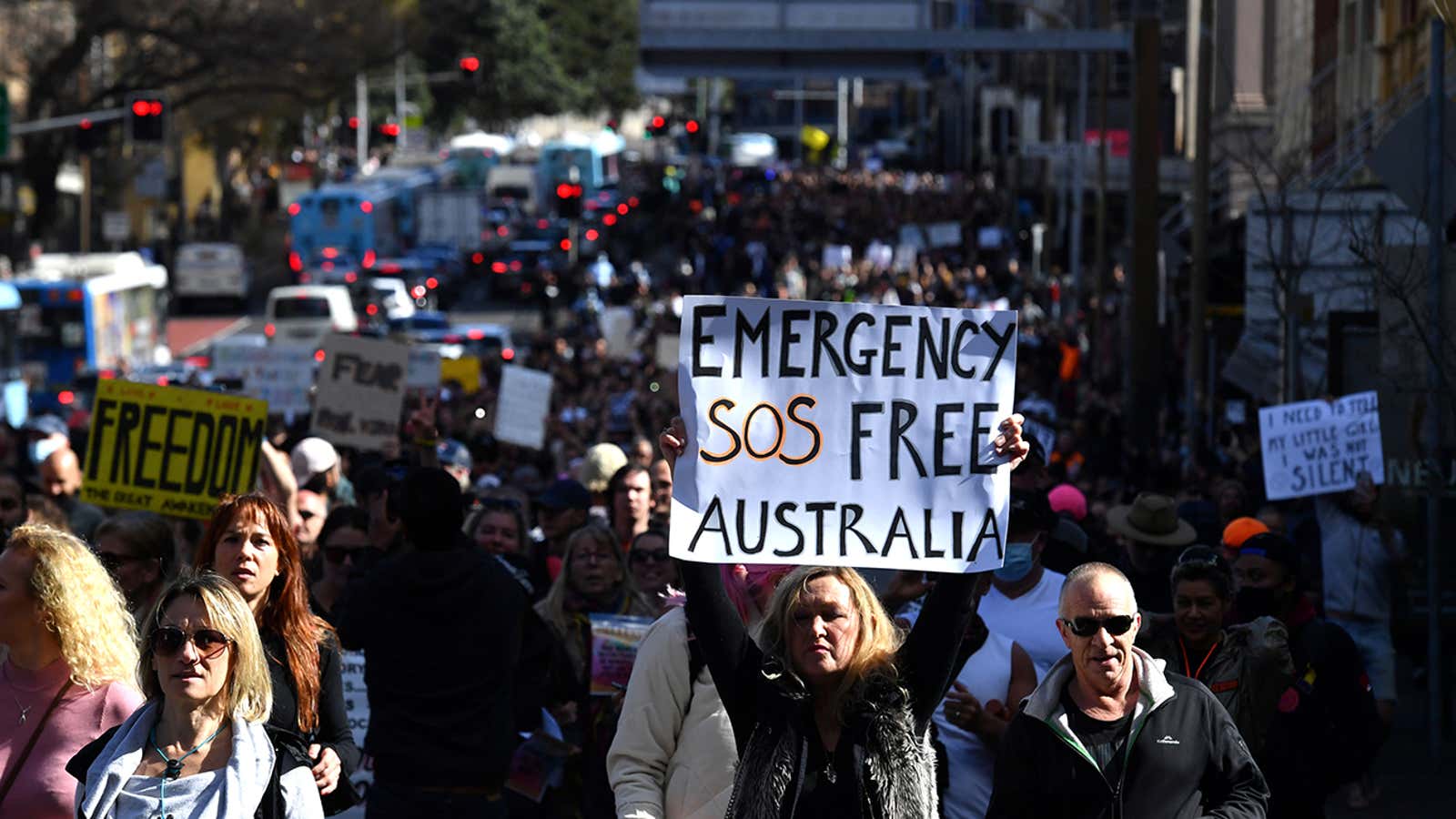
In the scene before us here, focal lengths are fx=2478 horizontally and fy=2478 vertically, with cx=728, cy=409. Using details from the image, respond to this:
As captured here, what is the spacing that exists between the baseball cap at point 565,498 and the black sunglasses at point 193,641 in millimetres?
5174

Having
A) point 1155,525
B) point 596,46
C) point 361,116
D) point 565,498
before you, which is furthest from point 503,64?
point 1155,525

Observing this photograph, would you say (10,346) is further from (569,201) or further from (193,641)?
(193,641)

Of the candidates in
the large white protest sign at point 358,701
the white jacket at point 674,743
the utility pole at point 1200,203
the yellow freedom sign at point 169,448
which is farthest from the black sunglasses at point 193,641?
the utility pole at point 1200,203

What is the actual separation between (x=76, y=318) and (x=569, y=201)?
19.8 metres

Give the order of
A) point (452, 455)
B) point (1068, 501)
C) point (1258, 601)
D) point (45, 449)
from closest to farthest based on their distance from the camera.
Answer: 1. point (1258, 601)
2. point (1068, 501)
3. point (452, 455)
4. point (45, 449)

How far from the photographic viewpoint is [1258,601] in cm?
789

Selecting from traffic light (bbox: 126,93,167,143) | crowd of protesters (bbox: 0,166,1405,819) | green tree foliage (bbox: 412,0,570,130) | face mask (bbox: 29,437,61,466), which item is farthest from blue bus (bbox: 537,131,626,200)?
crowd of protesters (bbox: 0,166,1405,819)

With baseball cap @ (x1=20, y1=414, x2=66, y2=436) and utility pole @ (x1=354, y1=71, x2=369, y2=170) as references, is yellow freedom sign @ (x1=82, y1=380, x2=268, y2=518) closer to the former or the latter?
baseball cap @ (x1=20, y1=414, x2=66, y2=436)

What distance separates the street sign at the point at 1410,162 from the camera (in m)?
12.0

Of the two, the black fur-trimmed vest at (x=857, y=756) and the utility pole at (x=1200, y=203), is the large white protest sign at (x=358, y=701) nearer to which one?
the black fur-trimmed vest at (x=857, y=756)

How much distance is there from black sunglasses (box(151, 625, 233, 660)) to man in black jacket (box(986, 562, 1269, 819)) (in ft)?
5.66

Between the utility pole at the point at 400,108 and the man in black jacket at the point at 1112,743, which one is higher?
the utility pole at the point at 400,108

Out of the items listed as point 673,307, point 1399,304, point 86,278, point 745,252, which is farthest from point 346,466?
point 745,252

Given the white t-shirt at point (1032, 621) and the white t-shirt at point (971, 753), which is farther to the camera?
the white t-shirt at point (1032, 621)
